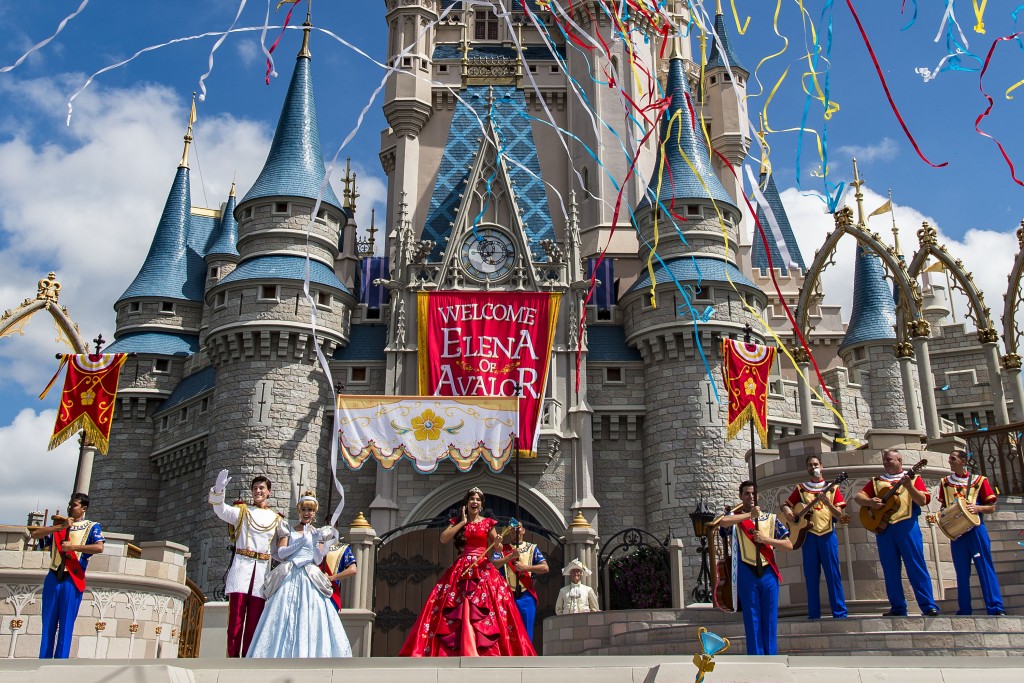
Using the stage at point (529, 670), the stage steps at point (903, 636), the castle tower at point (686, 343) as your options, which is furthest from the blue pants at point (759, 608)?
the castle tower at point (686, 343)

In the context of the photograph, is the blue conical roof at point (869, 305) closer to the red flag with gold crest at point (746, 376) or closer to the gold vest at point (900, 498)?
the red flag with gold crest at point (746, 376)

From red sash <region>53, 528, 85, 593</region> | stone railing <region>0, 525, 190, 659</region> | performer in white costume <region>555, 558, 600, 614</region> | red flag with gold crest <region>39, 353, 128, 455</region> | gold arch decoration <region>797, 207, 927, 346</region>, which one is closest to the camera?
red sash <region>53, 528, 85, 593</region>

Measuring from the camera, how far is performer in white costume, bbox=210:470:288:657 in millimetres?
8133

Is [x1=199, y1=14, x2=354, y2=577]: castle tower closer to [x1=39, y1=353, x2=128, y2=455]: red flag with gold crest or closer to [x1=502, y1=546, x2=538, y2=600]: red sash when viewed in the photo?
[x1=39, y1=353, x2=128, y2=455]: red flag with gold crest

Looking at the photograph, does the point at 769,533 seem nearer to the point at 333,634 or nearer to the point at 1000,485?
the point at 333,634

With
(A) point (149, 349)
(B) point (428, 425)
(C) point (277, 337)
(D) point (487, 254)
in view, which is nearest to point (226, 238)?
(A) point (149, 349)

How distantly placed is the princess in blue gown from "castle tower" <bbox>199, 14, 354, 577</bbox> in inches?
646

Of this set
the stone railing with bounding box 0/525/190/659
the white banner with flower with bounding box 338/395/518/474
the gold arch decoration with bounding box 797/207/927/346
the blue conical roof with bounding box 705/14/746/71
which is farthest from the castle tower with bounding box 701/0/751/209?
the stone railing with bounding box 0/525/190/659

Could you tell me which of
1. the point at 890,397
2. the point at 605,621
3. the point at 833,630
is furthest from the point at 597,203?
the point at 833,630

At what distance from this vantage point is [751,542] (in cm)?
851

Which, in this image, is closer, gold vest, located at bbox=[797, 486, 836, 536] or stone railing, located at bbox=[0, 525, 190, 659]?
gold vest, located at bbox=[797, 486, 836, 536]

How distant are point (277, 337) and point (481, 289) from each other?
5.43 meters

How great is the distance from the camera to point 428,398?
78.1ft

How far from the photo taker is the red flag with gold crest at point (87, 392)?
18328 mm
